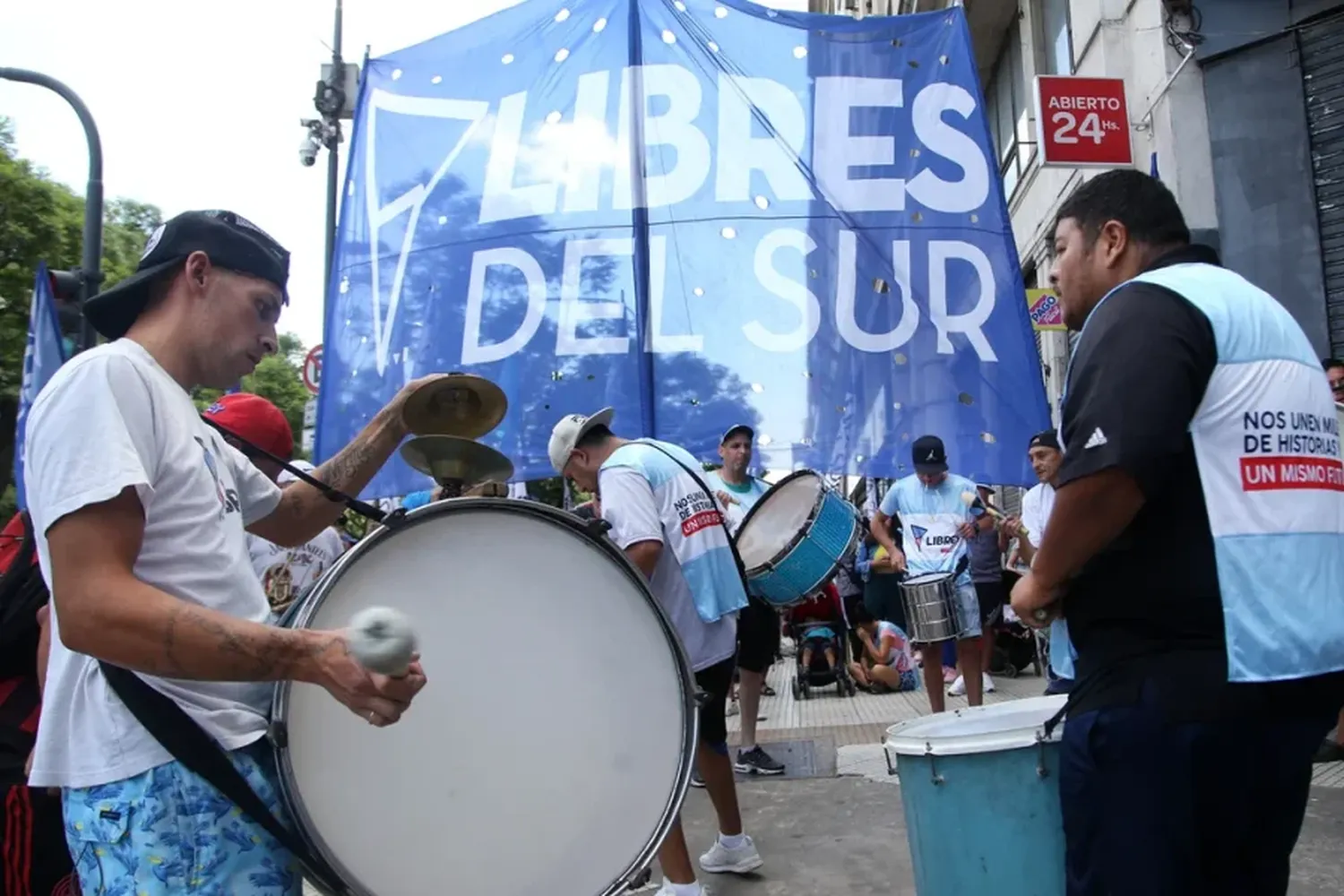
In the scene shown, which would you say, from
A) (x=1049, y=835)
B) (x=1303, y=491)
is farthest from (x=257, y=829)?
(x=1303, y=491)

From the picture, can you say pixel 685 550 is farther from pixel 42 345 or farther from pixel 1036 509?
pixel 1036 509

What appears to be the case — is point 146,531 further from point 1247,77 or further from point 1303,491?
point 1247,77

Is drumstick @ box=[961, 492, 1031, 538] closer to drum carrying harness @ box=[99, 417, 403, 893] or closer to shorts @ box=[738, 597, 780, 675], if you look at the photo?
shorts @ box=[738, 597, 780, 675]

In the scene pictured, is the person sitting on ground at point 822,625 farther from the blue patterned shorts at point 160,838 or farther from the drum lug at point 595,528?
the blue patterned shorts at point 160,838

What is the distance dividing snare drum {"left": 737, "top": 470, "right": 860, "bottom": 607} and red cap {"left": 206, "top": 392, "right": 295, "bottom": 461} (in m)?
2.54

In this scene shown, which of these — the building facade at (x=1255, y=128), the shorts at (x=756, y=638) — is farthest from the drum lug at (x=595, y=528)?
the building facade at (x=1255, y=128)

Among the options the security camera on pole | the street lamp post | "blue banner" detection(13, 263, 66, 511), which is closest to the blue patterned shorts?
"blue banner" detection(13, 263, 66, 511)

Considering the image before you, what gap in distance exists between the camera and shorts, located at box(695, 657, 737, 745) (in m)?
4.01

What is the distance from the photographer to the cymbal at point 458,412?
234 cm

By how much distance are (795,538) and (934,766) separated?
8.66 ft

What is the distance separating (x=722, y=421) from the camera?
466 cm

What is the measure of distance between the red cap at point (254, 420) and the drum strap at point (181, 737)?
62.0 inches

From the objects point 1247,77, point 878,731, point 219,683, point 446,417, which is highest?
point 1247,77

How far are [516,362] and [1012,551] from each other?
24.9 ft
